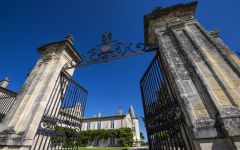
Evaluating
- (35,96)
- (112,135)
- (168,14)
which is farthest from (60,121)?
(112,135)

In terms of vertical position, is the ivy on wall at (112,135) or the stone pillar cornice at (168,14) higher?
the stone pillar cornice at (168,14)

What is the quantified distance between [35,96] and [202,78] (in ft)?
13.8

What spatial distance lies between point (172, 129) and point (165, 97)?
694 mm

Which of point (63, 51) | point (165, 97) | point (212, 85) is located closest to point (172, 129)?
point (165, 97)

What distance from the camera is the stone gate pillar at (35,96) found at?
3033 millimetres

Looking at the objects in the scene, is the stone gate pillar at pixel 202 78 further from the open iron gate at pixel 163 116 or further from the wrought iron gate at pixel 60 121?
the wrought iron gate at pixel 60 121

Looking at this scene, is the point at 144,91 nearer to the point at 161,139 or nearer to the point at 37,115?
the point at 161,139

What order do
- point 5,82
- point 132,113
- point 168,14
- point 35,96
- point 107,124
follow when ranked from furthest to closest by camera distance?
point 132,113
point 107,124
point 5,82
point 168,14
point 35,96

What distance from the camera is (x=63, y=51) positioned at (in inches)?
181

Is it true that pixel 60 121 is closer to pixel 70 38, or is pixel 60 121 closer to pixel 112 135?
pixel 70 38

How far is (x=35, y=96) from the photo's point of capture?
3.74 m

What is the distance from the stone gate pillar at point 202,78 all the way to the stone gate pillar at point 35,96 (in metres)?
3.23

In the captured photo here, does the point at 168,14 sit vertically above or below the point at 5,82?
below

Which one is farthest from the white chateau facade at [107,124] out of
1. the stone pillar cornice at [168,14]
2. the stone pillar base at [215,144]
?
the stone pillar base at [215,144]
